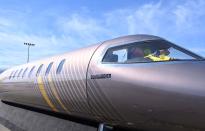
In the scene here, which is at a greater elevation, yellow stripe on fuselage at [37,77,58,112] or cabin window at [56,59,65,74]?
cabin window at [56,59,65,74]

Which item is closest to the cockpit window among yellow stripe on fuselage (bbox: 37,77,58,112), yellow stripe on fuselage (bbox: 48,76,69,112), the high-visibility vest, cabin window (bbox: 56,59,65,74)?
the high-visibility vest

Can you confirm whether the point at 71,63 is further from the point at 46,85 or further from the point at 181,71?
the point at 181,71

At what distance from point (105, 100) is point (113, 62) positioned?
2.56 ft

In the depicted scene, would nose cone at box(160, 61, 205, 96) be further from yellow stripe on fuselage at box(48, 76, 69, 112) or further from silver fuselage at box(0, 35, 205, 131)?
yellow stripe on fuselage at box(48, 76, 69, 112)

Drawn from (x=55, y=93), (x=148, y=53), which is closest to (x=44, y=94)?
(x=55, y=93)

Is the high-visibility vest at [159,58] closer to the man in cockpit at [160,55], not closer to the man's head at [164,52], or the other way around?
the man in cockpit at [160,55]

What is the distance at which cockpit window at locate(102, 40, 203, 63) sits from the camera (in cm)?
654

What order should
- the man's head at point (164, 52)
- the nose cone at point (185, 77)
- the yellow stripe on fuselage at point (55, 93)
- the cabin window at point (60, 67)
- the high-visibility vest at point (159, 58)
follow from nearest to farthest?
the nose cone at point (185, 77) < the high-visibility vest at point (159, 58) < the man's head at point (164, 52) < the yellow stripe on fuselage at point (55, 93) < the cabin window at point (60, 67)

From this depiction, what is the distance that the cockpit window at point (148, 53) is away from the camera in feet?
21.5

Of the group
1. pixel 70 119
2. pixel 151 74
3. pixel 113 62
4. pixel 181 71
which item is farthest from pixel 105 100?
Answer: pixel 70 119

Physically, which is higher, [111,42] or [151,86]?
[111,42]

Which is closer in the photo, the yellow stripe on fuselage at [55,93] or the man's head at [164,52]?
the man's head at [164,52]

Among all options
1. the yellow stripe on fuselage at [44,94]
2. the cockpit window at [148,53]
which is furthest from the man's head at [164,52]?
the yellow stripe on fuselage at [44,94]

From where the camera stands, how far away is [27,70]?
13969mm
